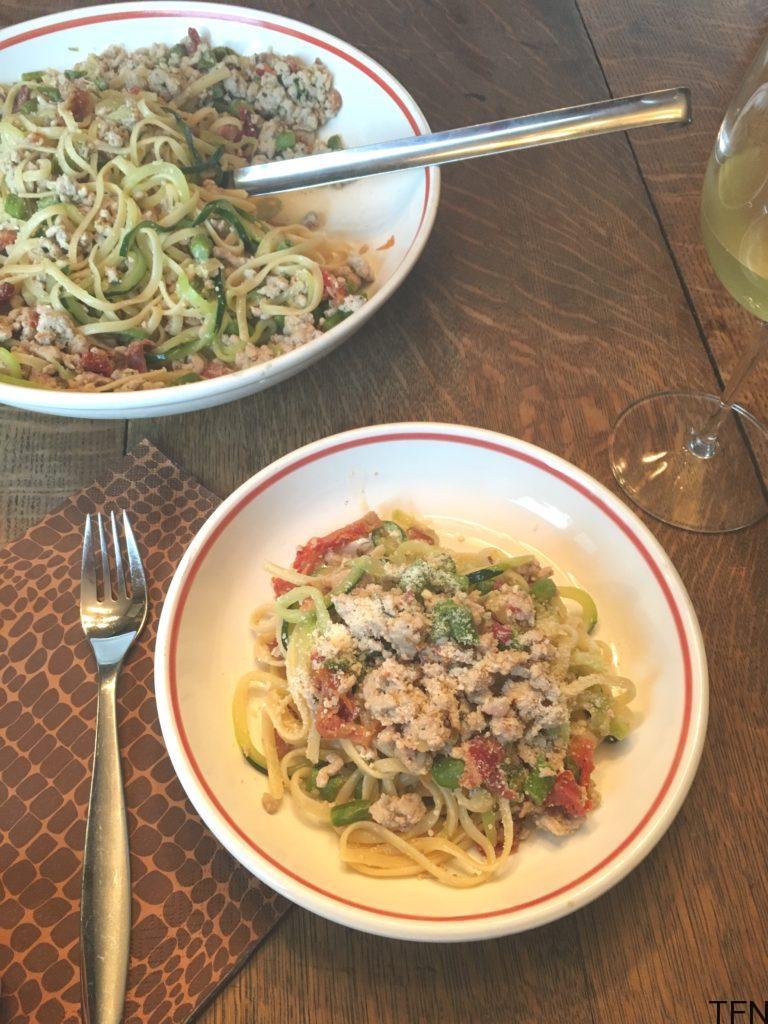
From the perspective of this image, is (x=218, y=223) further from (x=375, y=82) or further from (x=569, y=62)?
(x=569, y=62)

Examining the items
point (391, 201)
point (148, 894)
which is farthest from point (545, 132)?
point (148, 894)

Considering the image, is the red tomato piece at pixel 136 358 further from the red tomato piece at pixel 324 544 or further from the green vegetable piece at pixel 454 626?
the green vegetable piece at pixel 454 626

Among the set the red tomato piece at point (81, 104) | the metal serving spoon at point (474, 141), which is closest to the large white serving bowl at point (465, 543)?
the metal serving spoon at point (474, 141)

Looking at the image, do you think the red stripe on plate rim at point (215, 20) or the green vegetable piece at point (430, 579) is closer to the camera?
the green vegetable piece at point (430, 579)

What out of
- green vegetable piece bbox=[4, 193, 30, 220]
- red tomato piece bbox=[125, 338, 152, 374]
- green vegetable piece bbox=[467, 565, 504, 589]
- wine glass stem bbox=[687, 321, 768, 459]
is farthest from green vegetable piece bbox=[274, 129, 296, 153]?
green vegetable piece bbox=[467, 565, 504, 589]

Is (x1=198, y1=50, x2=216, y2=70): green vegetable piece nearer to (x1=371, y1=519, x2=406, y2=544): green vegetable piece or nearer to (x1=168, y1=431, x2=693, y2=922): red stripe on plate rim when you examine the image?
(x1=168, y1=431, x2=693, y2=922): red stripe on plate rim

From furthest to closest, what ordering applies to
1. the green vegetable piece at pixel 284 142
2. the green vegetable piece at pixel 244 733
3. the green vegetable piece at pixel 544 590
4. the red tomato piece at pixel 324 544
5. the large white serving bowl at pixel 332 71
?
the green vegetable piece at pixel 284 142, the large white serving bowl at pixel 332 71, the red tomato piece at pixel 324 544, the green vegetable piece at pixel 544 590, the green vegetable piece at pixel 244 733
